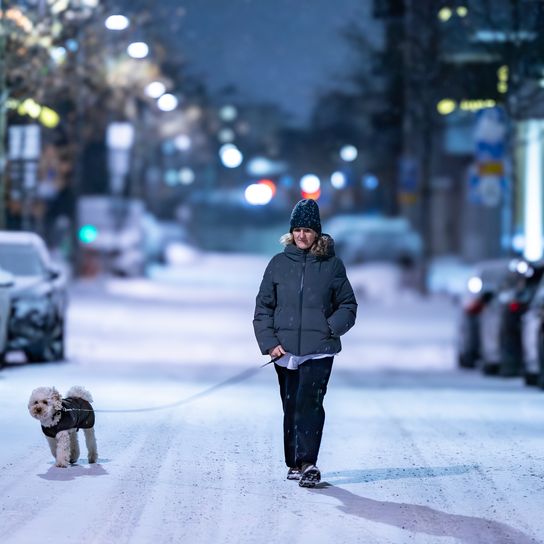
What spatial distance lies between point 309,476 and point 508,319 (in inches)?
402

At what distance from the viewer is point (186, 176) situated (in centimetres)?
11381

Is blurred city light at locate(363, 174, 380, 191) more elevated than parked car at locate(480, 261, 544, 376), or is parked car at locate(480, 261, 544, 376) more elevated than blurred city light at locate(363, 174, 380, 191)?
blurred city light at locate(363, 174, 380, 191)

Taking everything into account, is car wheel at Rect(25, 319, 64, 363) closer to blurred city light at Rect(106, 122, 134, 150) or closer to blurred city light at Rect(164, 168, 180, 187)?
blurred city light at Rect(106, 122, 134, 150)

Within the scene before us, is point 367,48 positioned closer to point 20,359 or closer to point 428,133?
point 428,133

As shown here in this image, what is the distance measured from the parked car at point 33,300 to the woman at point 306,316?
9.51 meters

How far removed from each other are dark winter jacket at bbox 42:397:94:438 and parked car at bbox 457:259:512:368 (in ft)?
37.4

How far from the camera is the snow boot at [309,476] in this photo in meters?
8.68

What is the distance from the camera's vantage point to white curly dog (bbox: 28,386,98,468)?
8828 millimetres

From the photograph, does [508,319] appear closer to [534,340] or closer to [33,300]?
[534,340]

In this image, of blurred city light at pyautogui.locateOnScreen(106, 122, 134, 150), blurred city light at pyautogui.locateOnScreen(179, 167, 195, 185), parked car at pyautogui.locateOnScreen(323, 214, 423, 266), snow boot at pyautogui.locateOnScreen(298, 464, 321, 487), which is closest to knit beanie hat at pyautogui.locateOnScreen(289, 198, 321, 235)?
snow boot at pyautogui.locateOnScreen(298, 464, 321, 487)

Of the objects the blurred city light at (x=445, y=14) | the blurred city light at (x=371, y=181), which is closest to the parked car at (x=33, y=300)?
the blurred city light at (x=445, y=14)

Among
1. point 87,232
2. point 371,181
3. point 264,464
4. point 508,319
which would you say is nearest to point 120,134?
point 87,232

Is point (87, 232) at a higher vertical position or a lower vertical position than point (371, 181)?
lower

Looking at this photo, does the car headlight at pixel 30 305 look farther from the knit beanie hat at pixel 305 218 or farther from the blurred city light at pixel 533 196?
the blurred city light at pixel 533 196
